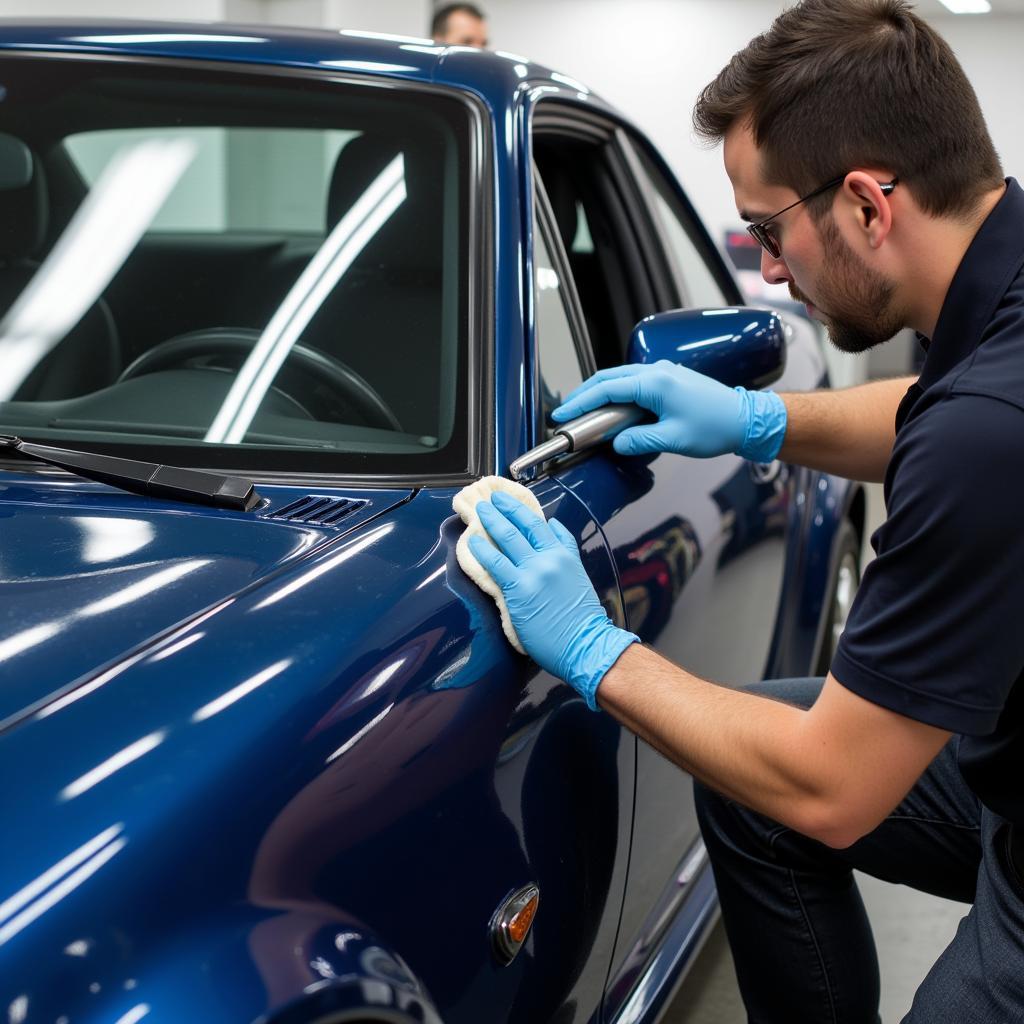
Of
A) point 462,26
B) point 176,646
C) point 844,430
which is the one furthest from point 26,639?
point 462,26

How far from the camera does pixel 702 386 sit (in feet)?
5.95

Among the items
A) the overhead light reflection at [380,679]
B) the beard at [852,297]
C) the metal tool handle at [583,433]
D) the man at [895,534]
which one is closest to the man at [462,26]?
the metal tool handle at [583,433]

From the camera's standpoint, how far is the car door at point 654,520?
1.60 m

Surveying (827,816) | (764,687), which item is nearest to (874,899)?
(764,687)

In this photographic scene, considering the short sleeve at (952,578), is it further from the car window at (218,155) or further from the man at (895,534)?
the car window at (218,155)

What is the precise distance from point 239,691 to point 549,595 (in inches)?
14.3

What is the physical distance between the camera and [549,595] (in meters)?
1.28

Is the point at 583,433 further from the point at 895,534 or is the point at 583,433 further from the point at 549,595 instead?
the point at 895,534

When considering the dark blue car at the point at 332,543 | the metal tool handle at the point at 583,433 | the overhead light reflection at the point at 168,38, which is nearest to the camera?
the dark blue car at the point at 332,543

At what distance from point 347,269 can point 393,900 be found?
88cm

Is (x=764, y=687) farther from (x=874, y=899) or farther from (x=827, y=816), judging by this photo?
(x=874, y=899)

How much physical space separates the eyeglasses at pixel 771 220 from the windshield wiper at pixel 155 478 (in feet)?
2.01

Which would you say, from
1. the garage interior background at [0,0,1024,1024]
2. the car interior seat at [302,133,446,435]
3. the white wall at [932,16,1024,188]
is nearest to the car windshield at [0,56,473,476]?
the car interior seat at [302,133,446,435]

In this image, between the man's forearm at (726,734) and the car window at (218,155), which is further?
the car window at (218,155)
